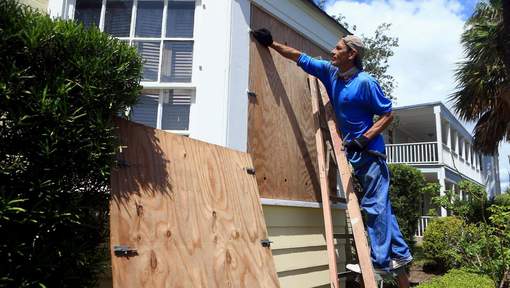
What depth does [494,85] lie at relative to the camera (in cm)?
1280

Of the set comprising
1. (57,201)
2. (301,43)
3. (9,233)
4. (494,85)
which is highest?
(494,85)

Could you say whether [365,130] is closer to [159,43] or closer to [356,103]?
[356,103]

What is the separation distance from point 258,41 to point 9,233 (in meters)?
2.87

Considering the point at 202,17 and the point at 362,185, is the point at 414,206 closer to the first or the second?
the point at 362,185

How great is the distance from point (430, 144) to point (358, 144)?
738 inches

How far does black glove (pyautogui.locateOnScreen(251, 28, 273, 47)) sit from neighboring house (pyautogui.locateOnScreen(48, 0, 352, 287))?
0.09m

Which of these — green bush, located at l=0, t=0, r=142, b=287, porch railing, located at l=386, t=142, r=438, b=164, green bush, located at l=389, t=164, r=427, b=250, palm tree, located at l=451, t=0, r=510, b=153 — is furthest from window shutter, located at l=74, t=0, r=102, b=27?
porch railing, located at l=386, t=142, r=438, b=164

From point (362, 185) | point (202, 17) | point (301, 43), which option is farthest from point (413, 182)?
point (202, 17)

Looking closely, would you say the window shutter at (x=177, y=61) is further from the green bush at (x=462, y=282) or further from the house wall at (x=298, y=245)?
the green bush at (x=462, y=282)

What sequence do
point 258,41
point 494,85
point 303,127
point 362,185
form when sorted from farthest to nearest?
point 494,85
point 303,127
point 258,41
point 362,185

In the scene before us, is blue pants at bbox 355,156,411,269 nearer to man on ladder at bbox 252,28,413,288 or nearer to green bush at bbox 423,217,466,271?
man on ladder at bbox 252,28,413,288

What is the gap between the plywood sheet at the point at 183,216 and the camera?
8.05 ft

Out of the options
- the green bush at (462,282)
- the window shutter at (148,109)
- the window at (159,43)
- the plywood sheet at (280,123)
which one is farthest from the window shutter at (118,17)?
the green bush at (462,282)

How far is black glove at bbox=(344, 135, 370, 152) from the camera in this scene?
3588mm
